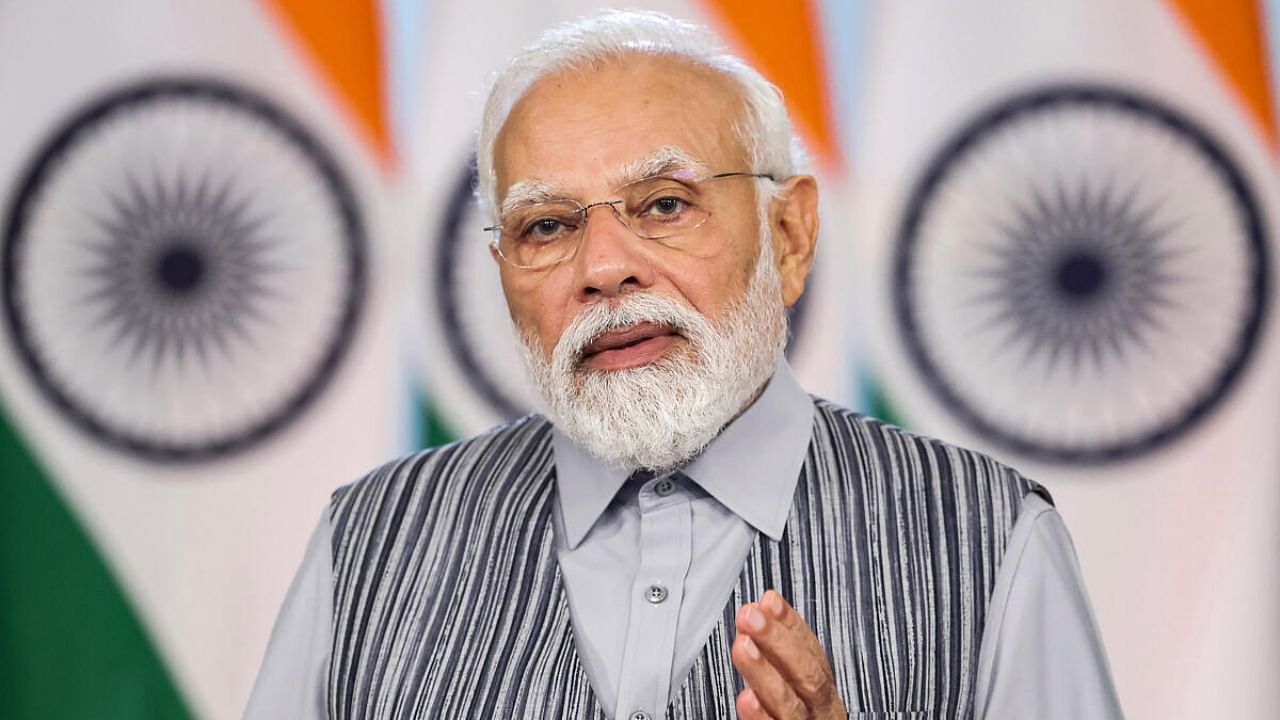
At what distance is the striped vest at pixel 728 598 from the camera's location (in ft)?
5.32

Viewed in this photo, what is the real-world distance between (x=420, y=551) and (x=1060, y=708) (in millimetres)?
817

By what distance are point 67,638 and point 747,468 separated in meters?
1.96

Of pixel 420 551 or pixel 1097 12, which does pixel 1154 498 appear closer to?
pixel 1097 12

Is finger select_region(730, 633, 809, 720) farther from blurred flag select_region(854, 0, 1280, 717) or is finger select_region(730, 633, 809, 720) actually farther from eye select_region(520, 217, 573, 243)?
blurred flag select_region(854, 0, 1280, 717)

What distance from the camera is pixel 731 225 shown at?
179 centimetres

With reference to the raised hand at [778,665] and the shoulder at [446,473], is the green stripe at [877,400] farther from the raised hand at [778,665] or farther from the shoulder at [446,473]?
the raised hand at [778,665]

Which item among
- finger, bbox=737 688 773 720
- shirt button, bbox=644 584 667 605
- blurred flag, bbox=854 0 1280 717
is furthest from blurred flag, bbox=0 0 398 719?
finger, bbox=737 688 773 720

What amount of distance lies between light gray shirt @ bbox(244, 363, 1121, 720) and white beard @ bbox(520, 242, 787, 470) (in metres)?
0.05

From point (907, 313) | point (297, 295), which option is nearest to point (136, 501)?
point (297, 295)

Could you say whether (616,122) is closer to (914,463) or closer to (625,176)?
(625,176)

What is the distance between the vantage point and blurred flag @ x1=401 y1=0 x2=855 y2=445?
2.98 m

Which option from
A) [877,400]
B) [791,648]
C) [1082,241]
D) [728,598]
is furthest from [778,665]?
[1082,241]

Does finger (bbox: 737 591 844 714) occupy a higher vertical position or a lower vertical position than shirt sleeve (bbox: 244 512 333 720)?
higher

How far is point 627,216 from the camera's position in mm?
1735
